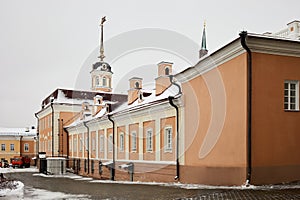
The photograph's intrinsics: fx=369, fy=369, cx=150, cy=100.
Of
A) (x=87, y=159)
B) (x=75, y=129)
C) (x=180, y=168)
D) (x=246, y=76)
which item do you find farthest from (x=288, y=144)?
(x=75, y=129)

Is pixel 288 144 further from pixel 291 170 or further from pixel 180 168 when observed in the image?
pixel 180 168

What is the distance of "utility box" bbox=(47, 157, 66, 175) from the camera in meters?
35.9

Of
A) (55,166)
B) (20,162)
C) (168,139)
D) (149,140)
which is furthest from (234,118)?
(20,162)

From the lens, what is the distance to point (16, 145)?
62.8m

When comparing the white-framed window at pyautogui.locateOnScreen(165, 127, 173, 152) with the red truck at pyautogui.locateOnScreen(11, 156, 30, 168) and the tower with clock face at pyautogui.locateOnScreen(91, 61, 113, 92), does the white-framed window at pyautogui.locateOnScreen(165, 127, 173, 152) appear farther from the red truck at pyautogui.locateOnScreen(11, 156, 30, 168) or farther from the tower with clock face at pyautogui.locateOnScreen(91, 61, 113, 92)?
the red truck at pyautogui.locateOnScreen(11, 156, 30, 168)

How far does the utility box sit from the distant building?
27.3 meters

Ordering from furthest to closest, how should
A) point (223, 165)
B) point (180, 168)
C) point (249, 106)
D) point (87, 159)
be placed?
point (87, 159) < point (180, 168) < point (223, 165) < point (249, 106)

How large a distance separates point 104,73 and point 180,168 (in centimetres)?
3765

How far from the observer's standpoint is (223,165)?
13.2m

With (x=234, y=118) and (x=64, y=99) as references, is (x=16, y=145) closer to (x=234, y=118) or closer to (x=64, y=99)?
(x=64, y=99)

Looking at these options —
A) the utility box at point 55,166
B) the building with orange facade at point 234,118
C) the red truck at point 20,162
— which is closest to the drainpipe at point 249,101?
the building with orange facade at point 234,118

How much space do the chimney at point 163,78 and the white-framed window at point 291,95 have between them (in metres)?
10.3

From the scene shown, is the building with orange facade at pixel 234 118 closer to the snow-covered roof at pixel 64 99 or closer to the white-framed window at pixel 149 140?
the white-framed window at pixel 149 140

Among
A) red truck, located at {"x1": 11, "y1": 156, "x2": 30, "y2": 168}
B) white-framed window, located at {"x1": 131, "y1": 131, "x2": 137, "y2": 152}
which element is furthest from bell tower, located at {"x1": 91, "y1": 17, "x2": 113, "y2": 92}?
white-framed window, located at {"x1": 131, "y1": 131, "x2": 137, "y2": 152}
